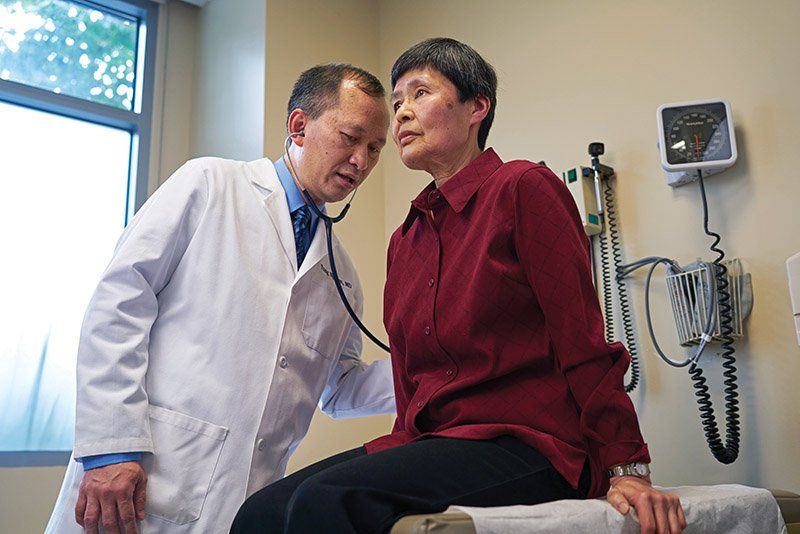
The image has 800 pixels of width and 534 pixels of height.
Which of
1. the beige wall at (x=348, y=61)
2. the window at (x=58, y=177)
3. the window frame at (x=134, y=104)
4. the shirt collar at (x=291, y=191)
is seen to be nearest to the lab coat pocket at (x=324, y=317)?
the shirt collar at (x=291, y=191)

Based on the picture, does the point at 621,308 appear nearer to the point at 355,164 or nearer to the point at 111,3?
the point at 355,164

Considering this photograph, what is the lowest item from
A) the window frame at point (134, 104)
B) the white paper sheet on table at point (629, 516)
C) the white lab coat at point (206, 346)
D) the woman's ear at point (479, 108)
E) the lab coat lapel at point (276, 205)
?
the white paper sheet on table at point (629, 516)

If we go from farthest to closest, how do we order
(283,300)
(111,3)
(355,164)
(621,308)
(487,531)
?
(111,3)
(621,308)
(355,164)
(283,300)
(487,531)

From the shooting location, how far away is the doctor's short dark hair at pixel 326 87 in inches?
69.4

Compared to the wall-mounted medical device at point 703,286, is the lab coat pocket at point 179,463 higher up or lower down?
lower down

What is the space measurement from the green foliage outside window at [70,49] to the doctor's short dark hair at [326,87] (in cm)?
135

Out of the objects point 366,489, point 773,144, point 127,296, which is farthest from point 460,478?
point 773,144

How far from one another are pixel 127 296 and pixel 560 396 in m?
0.79

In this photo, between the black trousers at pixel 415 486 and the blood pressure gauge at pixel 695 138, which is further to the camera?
the blood pressure gauge at pixel 695 138

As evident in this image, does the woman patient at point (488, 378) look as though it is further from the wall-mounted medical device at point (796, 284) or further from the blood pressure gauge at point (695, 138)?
the blood pressure gauge at point (695, 138)

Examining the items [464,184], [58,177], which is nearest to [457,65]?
[464,184]

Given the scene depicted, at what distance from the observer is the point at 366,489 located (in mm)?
972

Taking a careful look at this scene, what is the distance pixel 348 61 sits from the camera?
9.40 ft

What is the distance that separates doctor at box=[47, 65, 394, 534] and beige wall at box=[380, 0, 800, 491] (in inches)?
26.7
